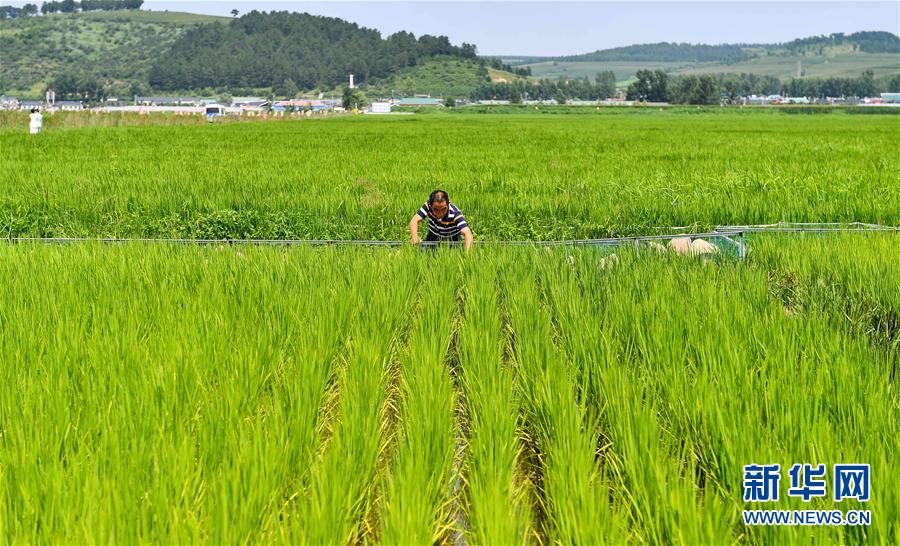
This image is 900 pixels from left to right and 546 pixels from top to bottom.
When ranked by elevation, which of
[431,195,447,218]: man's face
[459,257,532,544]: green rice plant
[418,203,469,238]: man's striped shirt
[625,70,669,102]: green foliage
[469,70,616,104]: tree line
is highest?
[469,70,616,104]: tree line

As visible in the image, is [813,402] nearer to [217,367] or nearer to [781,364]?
[781,364]

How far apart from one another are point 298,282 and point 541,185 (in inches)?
275

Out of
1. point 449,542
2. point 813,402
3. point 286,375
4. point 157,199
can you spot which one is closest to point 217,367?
point 286,375

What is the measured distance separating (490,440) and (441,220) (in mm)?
4577

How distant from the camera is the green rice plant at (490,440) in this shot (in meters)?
2.39

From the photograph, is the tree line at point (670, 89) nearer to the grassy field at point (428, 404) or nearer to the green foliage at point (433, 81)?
the green foliage at point (433, 81)

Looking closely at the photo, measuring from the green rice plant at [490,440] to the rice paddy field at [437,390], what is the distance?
0.06ft

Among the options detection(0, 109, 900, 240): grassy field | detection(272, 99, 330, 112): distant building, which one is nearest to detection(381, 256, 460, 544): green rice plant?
detection(0, 109, 900, 240): grassy field

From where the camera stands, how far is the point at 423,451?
2.76 m

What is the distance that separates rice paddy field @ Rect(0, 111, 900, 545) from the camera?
2.39 m

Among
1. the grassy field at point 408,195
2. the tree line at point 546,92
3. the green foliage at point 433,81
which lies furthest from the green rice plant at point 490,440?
the green foliage at point 433,81

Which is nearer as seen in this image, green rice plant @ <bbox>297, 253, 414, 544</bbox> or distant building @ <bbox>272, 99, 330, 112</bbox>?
green rice plant @ <bbox>297, 253, 414, 544</bbox>

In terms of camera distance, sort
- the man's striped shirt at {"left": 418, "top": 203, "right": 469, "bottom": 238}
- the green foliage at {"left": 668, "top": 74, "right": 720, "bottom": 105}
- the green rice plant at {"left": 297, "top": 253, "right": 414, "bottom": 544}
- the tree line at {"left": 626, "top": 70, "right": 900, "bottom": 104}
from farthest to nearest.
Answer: the tree line at {"left": 626, "top": 70, "right": 900, "bottom": 104}, the green foliage at {"left": 668, "top": 74, "right": 720, "bottom": 105}, the man's striped shirt at {"left": 418, "top": 203, "right": 469, "bottom": 238}, the green rice plant at {"left": 297, "top": 253, "right": 414, "bottom": 544}

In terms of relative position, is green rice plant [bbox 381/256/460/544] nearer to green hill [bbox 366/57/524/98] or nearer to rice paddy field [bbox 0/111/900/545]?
rice paddy field [bbox 0/111/900/545]
